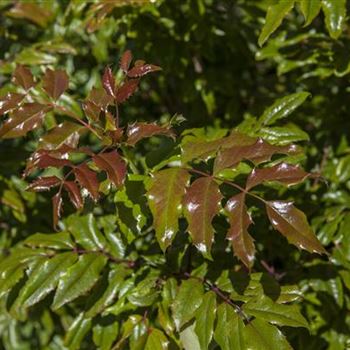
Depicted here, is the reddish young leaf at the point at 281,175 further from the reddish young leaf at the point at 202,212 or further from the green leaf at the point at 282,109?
the green leaf at the point at 282,109

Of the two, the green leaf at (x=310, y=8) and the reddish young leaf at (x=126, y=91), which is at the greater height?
the reddish young leaf at (x=126, y=91)

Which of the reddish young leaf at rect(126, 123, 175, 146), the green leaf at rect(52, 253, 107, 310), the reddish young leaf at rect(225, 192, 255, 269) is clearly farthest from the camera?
the green leaf at rect(52, 253, 107, 310)

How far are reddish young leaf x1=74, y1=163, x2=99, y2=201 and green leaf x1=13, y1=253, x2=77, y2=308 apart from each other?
0.40 m

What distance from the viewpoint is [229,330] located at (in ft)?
4.75

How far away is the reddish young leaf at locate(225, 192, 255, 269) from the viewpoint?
1323 millimetres

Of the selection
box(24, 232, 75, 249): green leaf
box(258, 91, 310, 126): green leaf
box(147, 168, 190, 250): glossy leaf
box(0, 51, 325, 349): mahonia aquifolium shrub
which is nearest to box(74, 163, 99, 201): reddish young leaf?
box(0, 51, 325, 349): mahonia aquifolium shrub

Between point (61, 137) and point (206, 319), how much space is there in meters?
0.50

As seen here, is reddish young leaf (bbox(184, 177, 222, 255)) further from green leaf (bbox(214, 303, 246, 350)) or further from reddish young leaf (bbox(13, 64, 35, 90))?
reddish young leaf (bbox(13, 64, 35, 90))

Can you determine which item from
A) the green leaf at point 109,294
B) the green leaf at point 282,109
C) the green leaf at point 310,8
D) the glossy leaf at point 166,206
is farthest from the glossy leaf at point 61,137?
the green leaf at point 310,8

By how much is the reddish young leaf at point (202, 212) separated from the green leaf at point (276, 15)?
1.80 ft

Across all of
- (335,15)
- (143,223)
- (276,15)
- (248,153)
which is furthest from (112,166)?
(335,15)

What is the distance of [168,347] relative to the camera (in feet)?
5.35

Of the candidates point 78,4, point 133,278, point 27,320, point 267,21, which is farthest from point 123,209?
point 27,320

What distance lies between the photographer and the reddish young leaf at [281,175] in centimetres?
139
